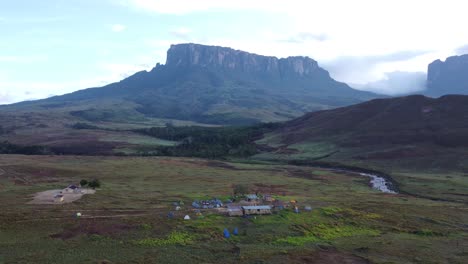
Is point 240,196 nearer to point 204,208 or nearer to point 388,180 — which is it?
point 204,208

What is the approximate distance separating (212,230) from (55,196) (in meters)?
37.5

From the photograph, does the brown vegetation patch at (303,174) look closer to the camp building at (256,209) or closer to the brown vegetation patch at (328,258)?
the camp building at (256,209)

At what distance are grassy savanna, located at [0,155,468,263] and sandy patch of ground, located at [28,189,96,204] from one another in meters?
2.56

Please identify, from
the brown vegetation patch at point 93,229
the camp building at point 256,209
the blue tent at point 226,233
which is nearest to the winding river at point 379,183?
the camp building at point 256,209

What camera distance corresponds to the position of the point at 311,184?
137 metres

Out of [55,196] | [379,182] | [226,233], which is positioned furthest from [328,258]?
[379,182]

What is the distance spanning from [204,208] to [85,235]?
79.6 ft

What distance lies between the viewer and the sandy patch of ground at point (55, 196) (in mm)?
86006

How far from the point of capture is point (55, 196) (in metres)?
89.8

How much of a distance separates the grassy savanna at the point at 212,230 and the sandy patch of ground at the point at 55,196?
2.56 m

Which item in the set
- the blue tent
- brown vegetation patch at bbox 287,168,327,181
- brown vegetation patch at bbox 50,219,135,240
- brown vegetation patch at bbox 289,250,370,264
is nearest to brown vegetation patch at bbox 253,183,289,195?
brown vegetation patch at bbox 287,168,327,181

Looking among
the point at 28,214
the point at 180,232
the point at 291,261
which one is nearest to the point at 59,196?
the point at 28,214

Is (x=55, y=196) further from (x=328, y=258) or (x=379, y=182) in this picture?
(x=379, y=182)

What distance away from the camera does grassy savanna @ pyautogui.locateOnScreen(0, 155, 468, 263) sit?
60.8m
